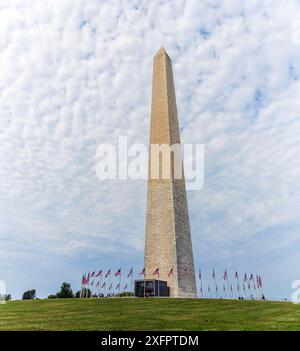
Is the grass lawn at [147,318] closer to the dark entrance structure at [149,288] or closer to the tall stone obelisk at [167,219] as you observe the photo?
the dark entrance structure at [149,288]

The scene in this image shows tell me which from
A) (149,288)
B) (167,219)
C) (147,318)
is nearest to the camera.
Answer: (147,318)

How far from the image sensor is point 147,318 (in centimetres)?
2273


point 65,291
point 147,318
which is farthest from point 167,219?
point 65,291

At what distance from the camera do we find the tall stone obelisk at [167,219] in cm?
4406

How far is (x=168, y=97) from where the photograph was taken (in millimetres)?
51062

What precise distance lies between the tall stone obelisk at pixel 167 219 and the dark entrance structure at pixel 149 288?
1725 mm

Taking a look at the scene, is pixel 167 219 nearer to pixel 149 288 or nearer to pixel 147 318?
pixel 149 288

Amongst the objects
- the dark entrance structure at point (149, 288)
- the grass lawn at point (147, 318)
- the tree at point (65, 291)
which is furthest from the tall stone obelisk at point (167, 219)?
the tree at point (65, 291)

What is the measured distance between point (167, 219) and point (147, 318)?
75.7ft
